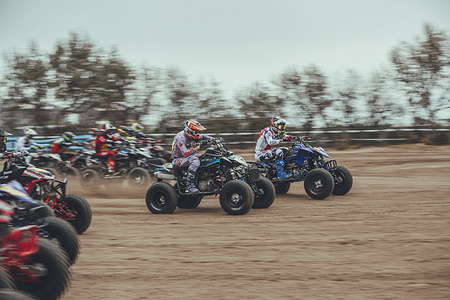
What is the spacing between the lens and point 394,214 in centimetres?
966

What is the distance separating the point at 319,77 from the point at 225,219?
17.3 metres

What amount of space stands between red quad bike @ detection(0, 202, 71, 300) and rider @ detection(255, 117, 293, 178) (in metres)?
8.33

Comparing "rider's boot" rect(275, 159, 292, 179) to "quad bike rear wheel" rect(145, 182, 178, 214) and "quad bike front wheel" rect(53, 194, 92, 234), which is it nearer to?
"quad bike rear wheel" rect(145, 182, 178, 214)

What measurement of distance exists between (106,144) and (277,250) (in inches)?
399

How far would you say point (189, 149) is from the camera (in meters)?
10.5

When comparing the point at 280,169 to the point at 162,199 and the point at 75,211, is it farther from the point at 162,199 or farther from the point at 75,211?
the point at 75,211

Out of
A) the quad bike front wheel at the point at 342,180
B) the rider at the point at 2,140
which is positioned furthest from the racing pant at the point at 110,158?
the rider at the point at 2,140

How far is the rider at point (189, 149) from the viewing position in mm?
10328

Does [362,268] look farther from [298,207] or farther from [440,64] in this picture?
[440,64]

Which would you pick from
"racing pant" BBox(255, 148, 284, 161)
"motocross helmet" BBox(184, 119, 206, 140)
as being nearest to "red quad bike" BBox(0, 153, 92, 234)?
"motocross helmet" BBox(184, 119, 206, 140)

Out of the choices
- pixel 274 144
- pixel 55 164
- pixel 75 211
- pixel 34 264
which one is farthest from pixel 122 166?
pixel 34 264

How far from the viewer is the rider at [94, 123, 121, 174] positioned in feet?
51.1

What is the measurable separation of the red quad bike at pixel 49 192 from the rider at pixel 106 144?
7.07 meters

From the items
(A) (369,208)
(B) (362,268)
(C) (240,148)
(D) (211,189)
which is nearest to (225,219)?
(D) (211,189)
